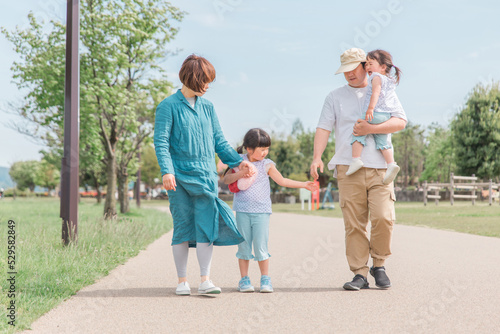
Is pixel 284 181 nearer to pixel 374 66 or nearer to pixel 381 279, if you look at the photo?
pixel 381 279

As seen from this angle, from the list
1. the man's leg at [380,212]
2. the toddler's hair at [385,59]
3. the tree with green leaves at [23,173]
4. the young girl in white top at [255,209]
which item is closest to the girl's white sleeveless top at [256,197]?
the young girl in white top at [255,209]

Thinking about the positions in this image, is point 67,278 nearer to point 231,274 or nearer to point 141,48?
point 231,274

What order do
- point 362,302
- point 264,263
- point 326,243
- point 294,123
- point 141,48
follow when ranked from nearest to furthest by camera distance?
point 362,302
point 264,263
point 326,243
point 141,48
point 294,123

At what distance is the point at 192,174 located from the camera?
15.0 feet

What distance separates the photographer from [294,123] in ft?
277

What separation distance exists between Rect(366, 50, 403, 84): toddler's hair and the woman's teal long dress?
1691 millimetres

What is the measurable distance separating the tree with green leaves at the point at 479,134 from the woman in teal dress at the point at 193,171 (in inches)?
1683

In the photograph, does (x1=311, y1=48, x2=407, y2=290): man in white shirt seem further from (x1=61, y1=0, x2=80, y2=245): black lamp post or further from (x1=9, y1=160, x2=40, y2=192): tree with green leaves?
(x1=9, y1=160, x2=40, y2=192): tree with green leaves

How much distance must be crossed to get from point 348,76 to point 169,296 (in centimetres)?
255

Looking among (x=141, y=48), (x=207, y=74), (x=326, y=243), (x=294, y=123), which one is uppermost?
(x=294, y=123)

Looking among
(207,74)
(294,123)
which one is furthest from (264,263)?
(294,123)

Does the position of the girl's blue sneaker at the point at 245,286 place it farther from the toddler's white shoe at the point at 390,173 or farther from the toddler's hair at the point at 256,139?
the toddler's white shoe at the point at 390,173

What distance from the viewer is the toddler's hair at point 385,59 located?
5059mm

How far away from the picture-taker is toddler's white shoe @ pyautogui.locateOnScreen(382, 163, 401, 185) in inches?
189
